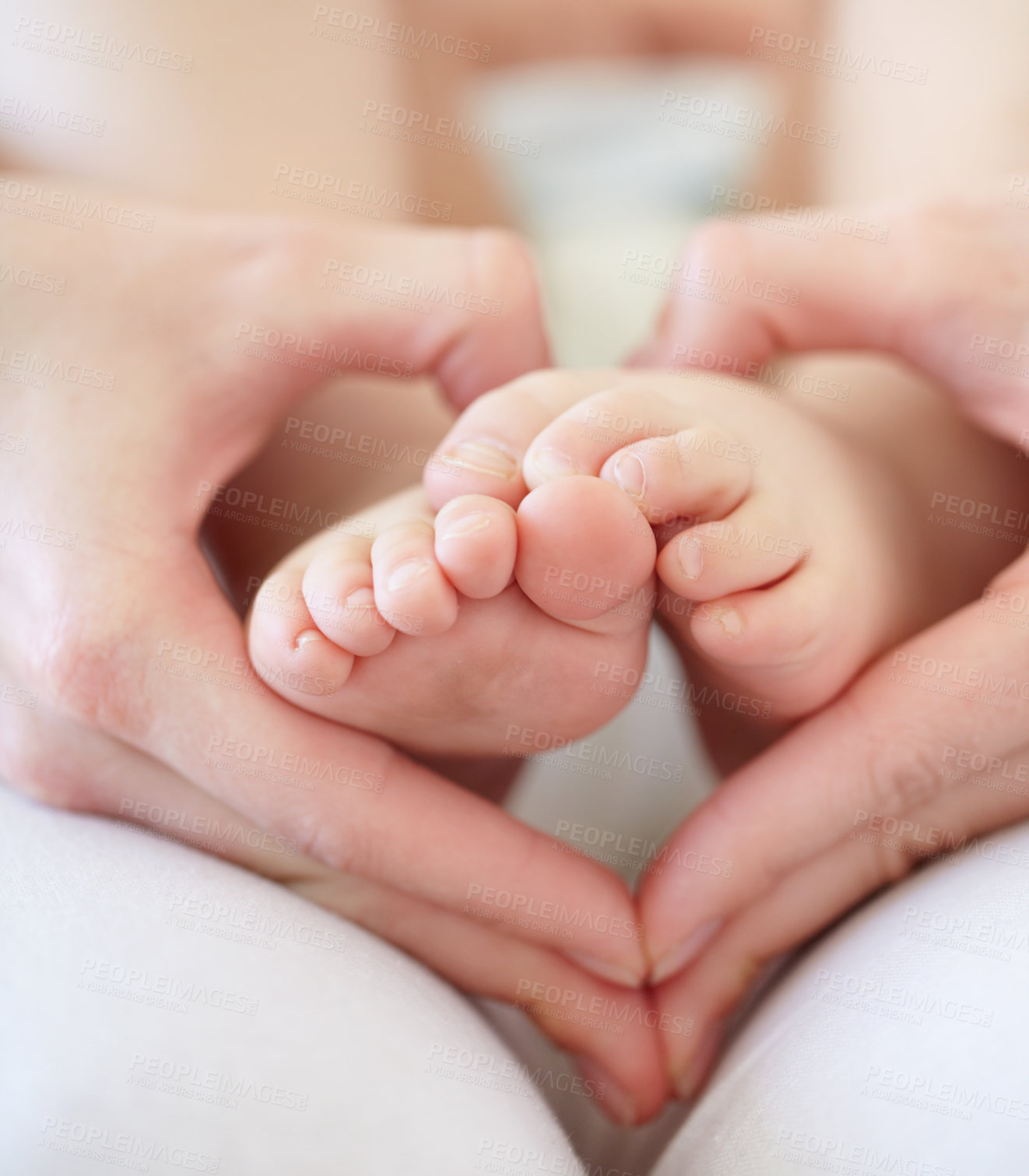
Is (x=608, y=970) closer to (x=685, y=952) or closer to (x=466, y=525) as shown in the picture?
(x=685, y=952)

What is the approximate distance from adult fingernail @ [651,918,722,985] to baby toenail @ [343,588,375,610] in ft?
0.81

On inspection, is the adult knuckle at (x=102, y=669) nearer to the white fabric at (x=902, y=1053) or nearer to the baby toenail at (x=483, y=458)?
the baby toenail at (x=483, y=458)

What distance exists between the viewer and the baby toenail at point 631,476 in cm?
41

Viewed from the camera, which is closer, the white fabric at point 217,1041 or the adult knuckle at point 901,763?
the white fabric at point 217,1041

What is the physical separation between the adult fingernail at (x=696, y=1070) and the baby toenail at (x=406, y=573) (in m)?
0.30

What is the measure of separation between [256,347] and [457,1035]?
1.21 feet

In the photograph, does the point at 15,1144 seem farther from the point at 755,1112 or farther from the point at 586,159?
the point at 586,159

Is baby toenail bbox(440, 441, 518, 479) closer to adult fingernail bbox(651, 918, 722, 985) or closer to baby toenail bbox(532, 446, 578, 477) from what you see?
baby toenail bbox(532, 446, 578, 477)

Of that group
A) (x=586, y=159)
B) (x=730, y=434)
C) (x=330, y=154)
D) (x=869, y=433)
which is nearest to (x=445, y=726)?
(x=730, y=434)

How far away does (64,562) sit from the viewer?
50cm

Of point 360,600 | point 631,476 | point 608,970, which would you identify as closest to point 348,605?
point 360,600

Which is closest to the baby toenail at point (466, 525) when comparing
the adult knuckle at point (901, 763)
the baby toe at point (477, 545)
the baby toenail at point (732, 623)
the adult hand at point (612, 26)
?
the baby toe at point (477, 545)

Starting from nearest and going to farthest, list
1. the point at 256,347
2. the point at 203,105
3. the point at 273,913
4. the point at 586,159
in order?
1. the point at 273,913
2. the point at 256,347
3. the point at 203,105
4. the point at 586,159

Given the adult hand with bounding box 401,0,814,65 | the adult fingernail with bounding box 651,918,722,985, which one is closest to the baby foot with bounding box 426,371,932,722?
the adult fingernail with bounding box 651,918,722,985
